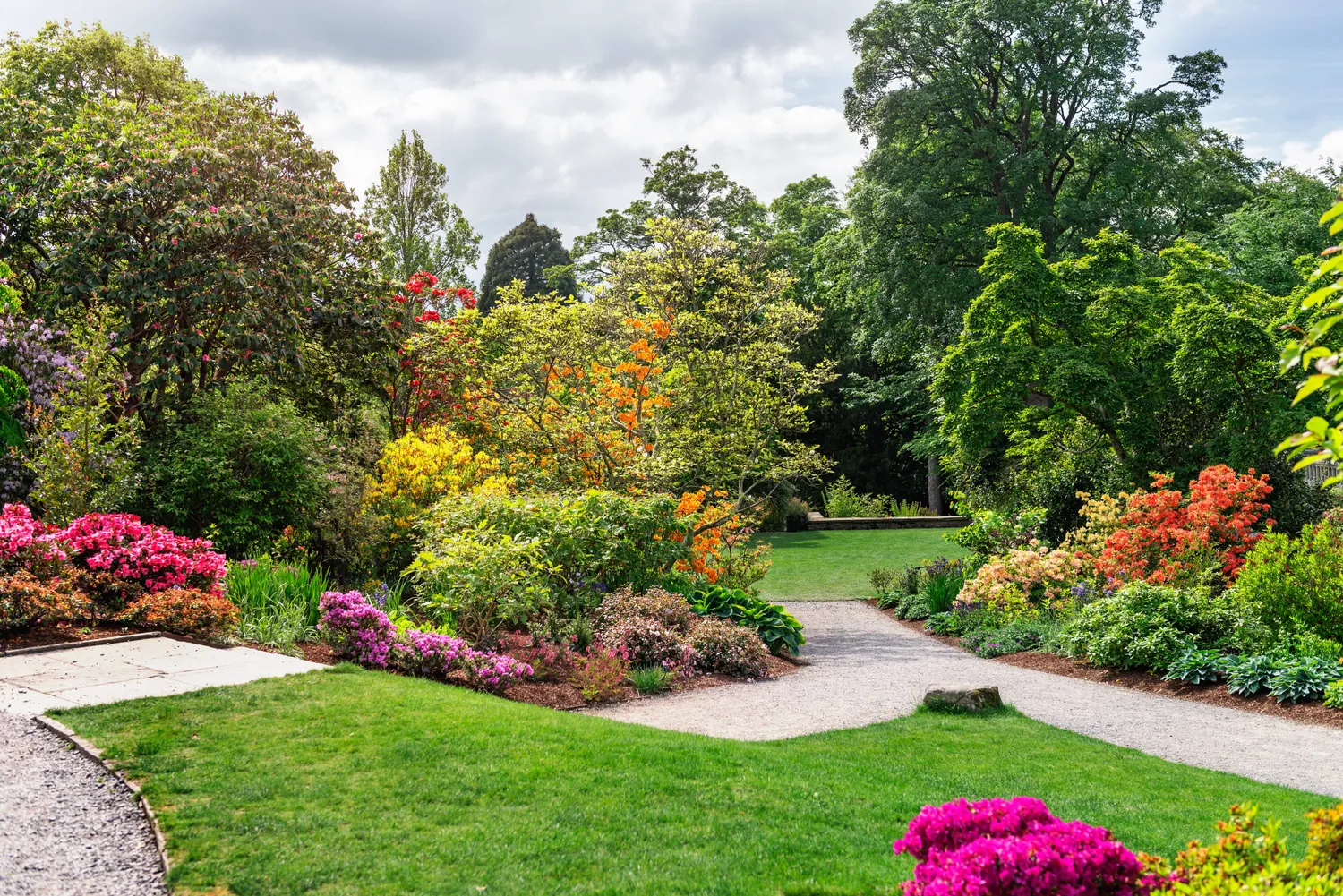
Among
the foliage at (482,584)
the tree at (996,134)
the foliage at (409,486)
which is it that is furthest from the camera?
the tree at (996,134)

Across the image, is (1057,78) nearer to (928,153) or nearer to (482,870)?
(928,153)

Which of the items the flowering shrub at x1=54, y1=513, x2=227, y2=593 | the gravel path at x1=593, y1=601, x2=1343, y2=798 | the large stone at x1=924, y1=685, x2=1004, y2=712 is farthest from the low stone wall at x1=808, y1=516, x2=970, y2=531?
the flowering shrub at x1=54, y1=513, x2=227, y2=593

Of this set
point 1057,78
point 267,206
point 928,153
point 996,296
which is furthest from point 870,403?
point 267,206

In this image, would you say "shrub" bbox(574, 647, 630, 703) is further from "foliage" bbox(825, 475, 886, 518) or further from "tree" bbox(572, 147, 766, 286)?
"tree" bbox(572, 147, 766, 286)

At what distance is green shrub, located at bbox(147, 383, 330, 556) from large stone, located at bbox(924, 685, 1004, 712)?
7236 mm

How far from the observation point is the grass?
11.4ft

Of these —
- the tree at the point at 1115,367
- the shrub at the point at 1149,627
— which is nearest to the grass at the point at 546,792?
the shrub at the point at 1149,627

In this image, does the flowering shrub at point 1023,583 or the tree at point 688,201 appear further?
the tree at point 688,201

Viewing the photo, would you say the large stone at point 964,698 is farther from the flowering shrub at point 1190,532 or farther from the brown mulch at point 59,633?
the brown mulch at point 59,633

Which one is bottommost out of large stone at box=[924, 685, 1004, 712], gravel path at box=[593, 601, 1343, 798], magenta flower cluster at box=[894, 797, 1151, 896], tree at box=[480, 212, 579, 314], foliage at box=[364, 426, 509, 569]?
gravel path at box=[593, 601, 1343, 798]

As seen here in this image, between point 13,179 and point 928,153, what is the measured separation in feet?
55.9

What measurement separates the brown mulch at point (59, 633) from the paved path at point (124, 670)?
0.81 feet

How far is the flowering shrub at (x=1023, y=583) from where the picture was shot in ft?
36.5

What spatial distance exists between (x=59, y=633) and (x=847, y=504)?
1939 cm
